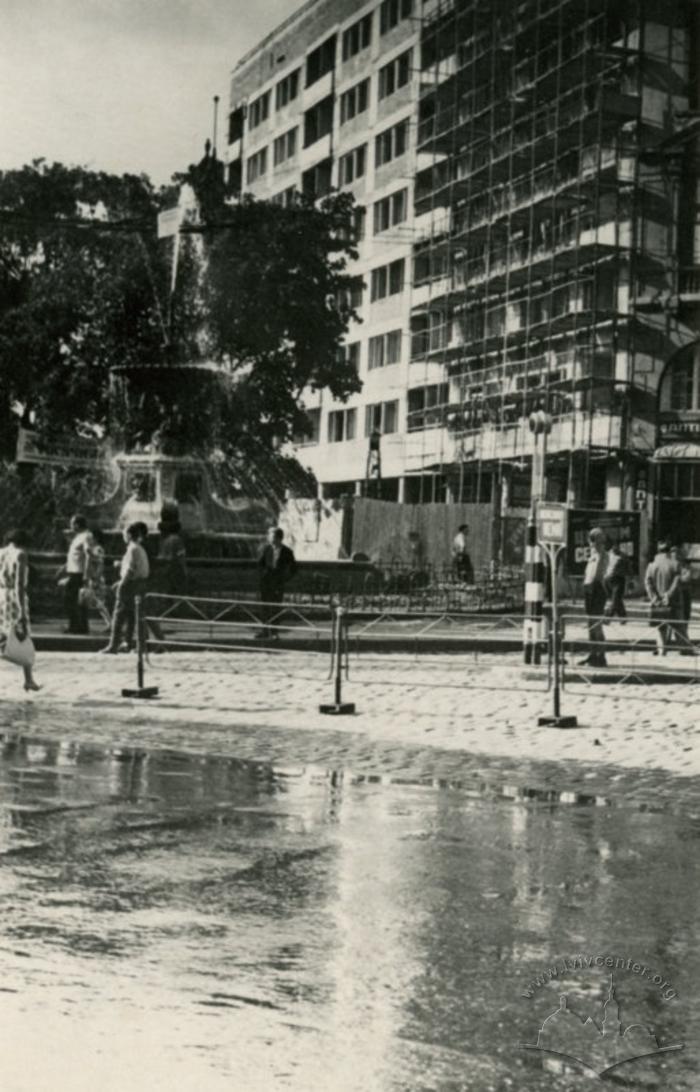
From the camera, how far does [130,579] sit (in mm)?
18531

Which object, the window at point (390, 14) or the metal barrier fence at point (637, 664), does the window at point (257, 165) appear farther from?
the metal barrier fence at point (637, 664)

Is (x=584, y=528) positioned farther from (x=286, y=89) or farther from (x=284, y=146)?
(x=284, y=146)

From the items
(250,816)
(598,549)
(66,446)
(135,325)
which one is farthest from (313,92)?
(250,816)

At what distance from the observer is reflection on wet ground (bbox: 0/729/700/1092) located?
424 cm

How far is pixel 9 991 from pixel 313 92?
38889 millimetres

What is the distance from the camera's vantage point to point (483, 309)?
49406 mm

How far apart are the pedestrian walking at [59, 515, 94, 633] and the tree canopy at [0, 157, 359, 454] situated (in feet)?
39.6

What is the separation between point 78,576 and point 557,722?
31.5ft

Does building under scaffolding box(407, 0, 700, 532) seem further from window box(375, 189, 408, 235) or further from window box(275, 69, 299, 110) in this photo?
window box(275, 69, 299, 110)

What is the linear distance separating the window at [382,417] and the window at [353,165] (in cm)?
824

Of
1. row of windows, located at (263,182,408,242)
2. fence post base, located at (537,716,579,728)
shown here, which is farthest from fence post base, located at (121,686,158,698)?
row of windows, located at (263,182,408,242)

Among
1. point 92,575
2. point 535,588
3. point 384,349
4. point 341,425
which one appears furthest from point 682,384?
point 535,588

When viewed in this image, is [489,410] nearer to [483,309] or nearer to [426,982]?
[483,309]
